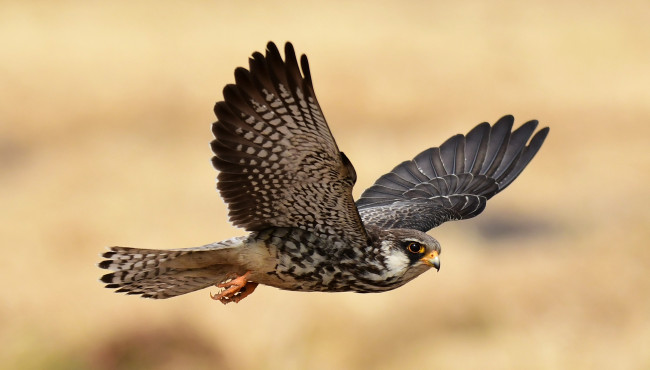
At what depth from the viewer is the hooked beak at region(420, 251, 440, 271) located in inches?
388

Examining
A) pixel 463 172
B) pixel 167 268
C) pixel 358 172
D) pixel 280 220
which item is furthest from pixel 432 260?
pixel 358 172

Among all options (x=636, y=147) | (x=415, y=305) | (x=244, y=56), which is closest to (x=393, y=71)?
(x=244, y=56)

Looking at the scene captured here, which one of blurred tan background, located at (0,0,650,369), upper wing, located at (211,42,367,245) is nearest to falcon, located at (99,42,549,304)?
upper wing, located at (211,42,367,245)

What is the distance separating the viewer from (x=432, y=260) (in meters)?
9.86

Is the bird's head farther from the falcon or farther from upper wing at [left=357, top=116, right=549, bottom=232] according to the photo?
upper wing at [left=357, top=116, right=549, bottom=232]

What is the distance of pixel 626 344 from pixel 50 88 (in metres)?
16.1

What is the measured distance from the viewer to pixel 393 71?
102 ft

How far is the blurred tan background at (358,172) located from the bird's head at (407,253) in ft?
29.1

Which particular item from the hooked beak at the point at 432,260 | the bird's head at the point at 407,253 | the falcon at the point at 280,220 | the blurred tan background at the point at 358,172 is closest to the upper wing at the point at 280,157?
the falcon at the point at 280,220

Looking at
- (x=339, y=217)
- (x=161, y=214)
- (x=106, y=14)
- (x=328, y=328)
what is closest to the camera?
(x=339, y=217)

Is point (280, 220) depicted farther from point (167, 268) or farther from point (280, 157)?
point (167, 268)

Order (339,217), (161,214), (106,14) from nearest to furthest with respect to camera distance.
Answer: (339,217)
(161,214)
(106,14)

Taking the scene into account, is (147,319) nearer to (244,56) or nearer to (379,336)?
(379,336)

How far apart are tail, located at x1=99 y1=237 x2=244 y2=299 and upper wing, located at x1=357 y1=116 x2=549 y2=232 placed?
8.68 feet
